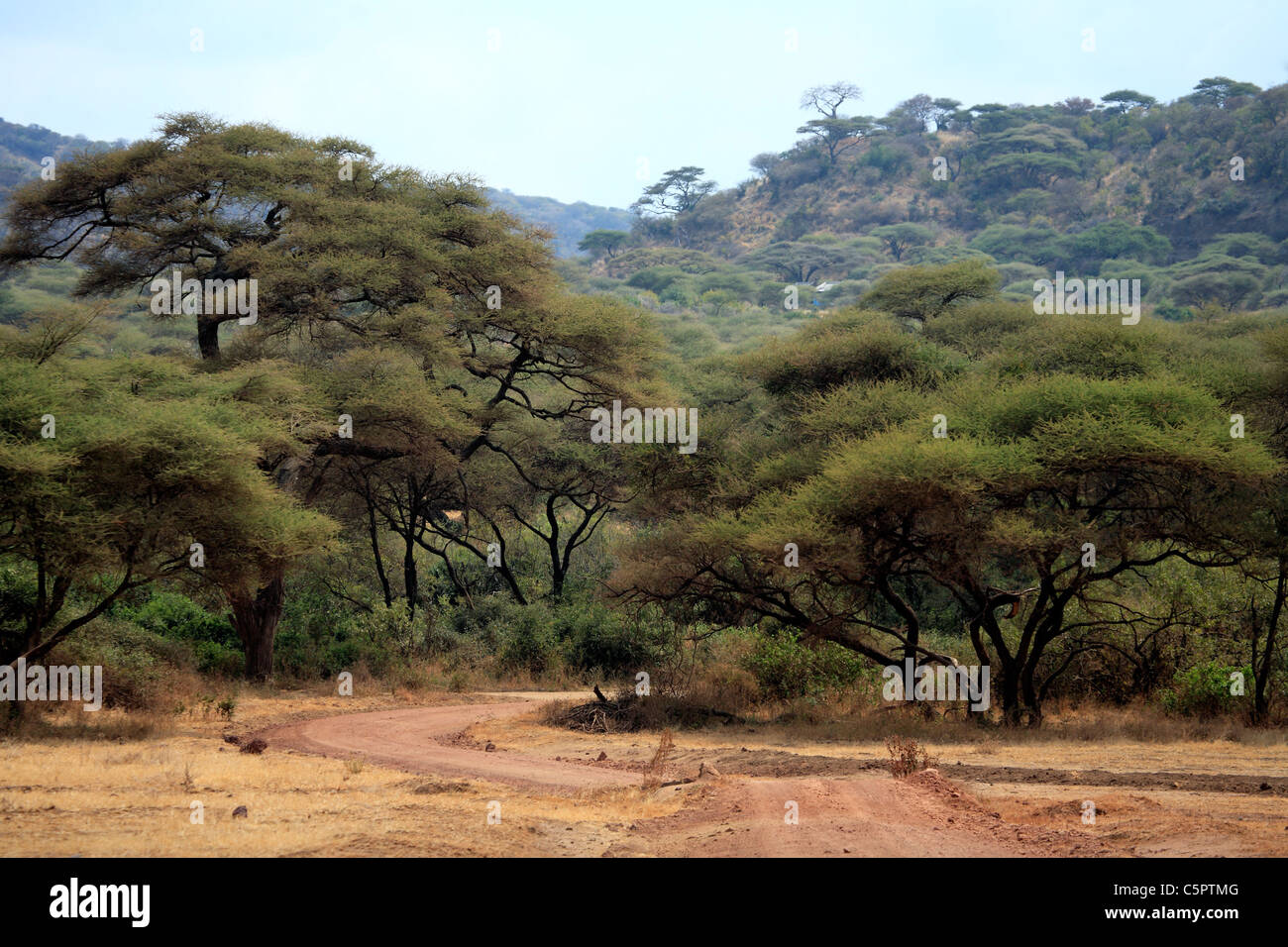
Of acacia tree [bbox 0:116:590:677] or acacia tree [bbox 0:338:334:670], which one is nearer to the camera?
acacia tree [bbox 0:338:334:670]

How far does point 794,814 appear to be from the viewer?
902 centimetres

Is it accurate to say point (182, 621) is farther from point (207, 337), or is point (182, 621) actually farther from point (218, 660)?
point (207, 337)

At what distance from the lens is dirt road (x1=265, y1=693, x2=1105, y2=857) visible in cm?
812

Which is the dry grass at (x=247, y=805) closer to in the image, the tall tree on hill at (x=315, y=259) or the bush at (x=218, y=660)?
the tall tree on hill at (x=315, y=259)

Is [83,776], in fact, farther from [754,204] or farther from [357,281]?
[754,204]

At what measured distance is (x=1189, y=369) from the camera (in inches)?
685

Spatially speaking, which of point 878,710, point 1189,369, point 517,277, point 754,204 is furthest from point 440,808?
point 754,204

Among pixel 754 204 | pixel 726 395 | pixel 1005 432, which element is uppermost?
pixel 754 204

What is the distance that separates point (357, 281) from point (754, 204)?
322ft
